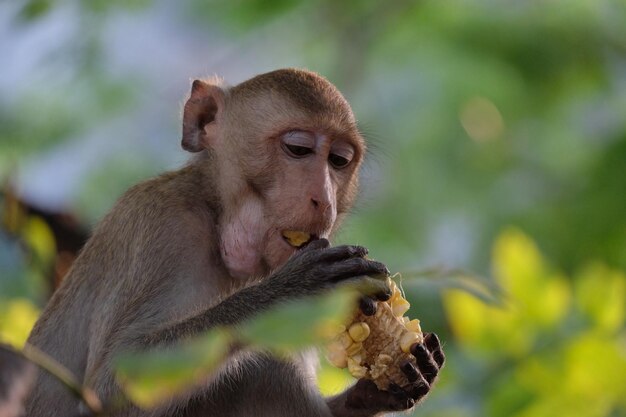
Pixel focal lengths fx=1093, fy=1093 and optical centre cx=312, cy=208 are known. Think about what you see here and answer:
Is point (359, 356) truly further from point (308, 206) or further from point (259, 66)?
point (259, 66)

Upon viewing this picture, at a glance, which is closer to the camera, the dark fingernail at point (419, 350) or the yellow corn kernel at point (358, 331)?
the yellow corn kernel at point (358, 331)

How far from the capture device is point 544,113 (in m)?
8.84

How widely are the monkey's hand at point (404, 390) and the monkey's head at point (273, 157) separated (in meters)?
0.59

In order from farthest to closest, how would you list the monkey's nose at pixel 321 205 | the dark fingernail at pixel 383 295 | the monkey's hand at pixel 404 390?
the monkey's nose at pixel 321 205
the monkey's hand at pixel 404 390
the dark fingernail at pixel 383 295

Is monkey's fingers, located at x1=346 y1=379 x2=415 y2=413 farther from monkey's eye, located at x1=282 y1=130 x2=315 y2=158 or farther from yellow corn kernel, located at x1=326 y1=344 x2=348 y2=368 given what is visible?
monkey's eye, located at x1=282 y1=130 x2=315 y2=158

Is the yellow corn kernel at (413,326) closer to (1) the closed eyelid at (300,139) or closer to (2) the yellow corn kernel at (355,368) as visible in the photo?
(2) the yellow corn kernel at (355,368)

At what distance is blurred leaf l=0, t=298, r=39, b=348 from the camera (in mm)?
4250

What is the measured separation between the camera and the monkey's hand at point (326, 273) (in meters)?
3.46

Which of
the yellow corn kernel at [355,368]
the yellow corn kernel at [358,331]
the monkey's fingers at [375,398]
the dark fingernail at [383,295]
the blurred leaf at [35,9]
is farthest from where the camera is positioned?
the blurred leaf at [35,9]

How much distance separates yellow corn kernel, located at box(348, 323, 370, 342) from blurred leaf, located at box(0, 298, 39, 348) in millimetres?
1341

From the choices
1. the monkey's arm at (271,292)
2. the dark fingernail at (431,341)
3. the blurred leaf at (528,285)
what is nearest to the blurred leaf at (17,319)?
the monkey's arm at (271,292)

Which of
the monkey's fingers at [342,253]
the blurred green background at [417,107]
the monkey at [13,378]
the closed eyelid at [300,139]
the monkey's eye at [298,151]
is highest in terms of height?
the monkey at [13,378]

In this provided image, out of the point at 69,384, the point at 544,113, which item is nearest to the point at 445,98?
the point at 544,113

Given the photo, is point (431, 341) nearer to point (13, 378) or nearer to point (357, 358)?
point (357, 358)
